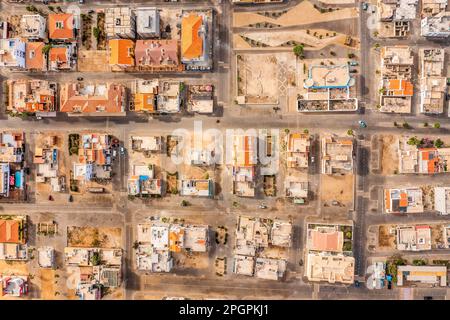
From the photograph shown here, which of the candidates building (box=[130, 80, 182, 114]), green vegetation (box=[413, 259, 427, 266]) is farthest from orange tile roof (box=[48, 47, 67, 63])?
green vegetation (box=[413, 259, 427, 266])

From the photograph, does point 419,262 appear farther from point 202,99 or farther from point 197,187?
point 202,99

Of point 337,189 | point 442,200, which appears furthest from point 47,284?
point 442,200

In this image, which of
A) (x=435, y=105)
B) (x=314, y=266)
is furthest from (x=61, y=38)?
(x=435, y=105)

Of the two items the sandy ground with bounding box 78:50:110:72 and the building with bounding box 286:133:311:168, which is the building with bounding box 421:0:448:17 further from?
the sandy ground with bounding box 78:50:110:72

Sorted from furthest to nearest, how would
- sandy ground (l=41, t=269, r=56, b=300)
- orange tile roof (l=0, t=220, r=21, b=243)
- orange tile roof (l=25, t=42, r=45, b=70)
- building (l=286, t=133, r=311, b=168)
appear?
sandy ground (l=41, t=269, r=56, b=300) < orange tile roof (l=0, t=220, r=21, b=243) < orange tile roof (l=25, t=42, r=45, b=70) < building (l=286, t=133, r=311, b=168)

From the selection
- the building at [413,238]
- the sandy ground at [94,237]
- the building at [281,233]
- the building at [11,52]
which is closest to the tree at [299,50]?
the building at [281,233]

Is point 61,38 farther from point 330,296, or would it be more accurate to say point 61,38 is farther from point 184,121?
point 330,296
